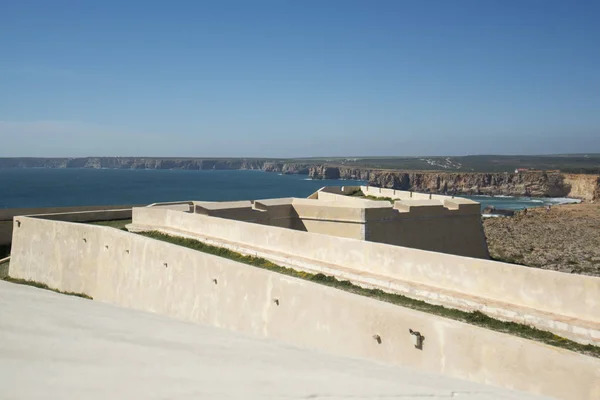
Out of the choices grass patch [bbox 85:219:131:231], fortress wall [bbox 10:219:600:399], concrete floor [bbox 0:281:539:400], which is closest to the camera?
concrete floor [bbox 0:281:539:400]

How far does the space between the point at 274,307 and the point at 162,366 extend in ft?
21.3

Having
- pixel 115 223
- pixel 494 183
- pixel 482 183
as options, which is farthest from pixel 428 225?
pixel 494 183

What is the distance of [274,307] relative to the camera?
858 cm

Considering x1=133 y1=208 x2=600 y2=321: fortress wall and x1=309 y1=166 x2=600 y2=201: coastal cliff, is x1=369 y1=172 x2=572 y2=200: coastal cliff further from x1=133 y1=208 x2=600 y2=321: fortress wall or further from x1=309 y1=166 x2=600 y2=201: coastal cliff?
x1=133 y1=208 x2=600 y2=321: fortress wall

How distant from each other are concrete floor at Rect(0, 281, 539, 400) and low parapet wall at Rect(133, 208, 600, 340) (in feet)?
14.6

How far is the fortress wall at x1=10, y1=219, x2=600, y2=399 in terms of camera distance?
5500mm

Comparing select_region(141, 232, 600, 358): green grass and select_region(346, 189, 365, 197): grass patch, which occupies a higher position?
select_region(346, 189, 365, 197): grass patch

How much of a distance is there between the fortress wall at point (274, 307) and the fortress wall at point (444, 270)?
1.89 feet

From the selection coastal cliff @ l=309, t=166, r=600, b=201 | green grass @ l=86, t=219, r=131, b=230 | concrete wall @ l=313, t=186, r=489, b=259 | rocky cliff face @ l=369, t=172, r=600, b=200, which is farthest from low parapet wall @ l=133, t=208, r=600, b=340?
rocky cliff face @ l=369, t=172, r=600, b=200

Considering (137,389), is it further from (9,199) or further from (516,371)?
(9,199)

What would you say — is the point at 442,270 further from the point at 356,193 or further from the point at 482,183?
the point at 482,183

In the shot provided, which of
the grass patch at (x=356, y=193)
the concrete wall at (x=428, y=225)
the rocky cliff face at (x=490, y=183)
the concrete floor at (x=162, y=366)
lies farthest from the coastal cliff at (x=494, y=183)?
the concrete floor at (x=162, y=366)

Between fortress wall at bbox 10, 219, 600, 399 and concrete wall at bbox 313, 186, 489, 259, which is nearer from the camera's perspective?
fortress wall at bbox 10, 219, 600, 399

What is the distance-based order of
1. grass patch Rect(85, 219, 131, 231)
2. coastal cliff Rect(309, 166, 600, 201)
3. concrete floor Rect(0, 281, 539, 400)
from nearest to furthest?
concrete floor Rect(0, 281, 539, 400)
grass patch Rect(85, 219, 131, 231)
coastal cliff Rect(309, 166, 600, 201)
